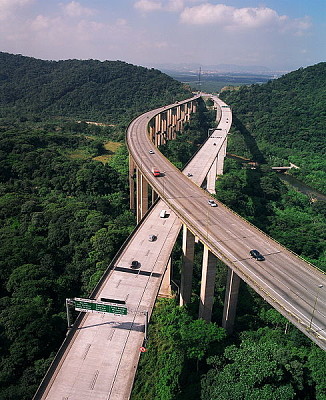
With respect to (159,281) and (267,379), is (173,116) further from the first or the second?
(267,379)

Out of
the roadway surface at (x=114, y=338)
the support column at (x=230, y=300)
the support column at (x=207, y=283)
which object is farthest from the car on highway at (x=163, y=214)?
the support column at (x=230, y=300)

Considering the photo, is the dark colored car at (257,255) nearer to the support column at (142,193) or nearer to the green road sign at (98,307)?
the green road sign at (98,307)

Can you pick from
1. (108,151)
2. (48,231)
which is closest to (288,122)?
(108,151)

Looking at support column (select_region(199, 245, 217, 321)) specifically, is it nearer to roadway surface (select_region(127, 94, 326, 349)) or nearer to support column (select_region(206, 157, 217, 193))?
roadway surface (select_region(127, 94, 326, 349))

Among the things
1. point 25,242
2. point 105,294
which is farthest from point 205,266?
point 25,242

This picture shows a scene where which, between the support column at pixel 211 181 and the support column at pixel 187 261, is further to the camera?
the support column at pixel 211 181

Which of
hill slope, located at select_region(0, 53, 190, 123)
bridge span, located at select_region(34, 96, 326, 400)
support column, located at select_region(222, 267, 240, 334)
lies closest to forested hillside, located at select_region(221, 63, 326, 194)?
hill slope, located at select_region(0, 53, 190, 123)

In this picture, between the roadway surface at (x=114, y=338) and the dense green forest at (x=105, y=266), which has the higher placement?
the roadway surface at (x=114, y=338)
